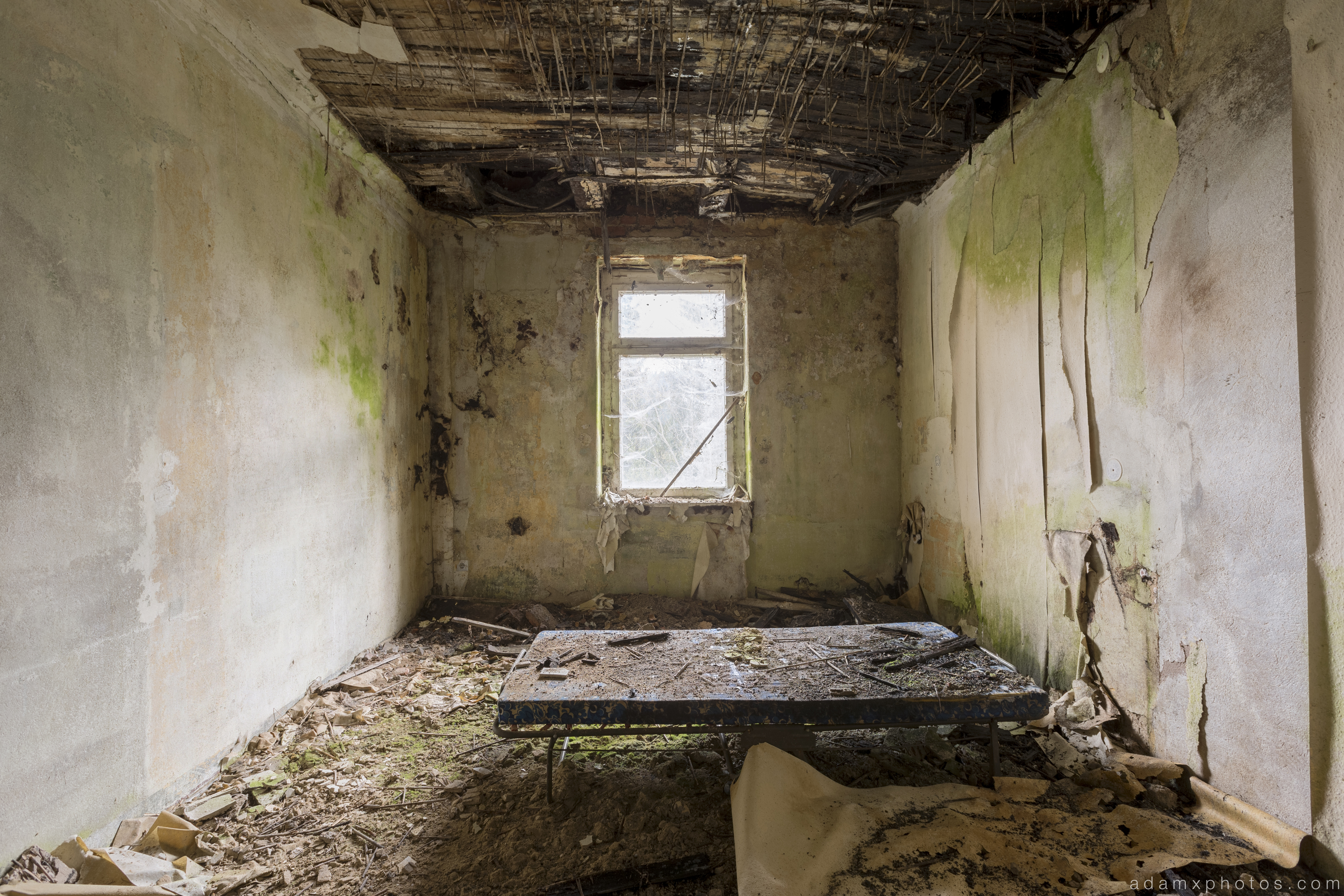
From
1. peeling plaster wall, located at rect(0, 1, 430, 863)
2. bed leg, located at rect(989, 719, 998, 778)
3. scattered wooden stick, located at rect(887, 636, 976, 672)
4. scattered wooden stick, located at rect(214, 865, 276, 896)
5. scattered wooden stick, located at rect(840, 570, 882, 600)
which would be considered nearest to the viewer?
peeling plaster wall, located at rect(0, 1, 430, 863)

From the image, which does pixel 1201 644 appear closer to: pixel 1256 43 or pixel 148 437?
pixel 1256 43

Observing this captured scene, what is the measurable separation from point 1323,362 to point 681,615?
324 centimetres

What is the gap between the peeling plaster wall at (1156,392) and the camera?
176cm

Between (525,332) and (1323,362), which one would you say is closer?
(1323,362)

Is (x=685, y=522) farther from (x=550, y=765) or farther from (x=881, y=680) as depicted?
(x=550, y=765)

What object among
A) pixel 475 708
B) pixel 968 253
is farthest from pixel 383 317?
pixel 968 253

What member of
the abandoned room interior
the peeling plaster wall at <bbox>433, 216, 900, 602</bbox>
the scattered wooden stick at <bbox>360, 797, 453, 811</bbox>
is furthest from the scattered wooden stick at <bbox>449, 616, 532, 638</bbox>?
the scattered wooden stick at <bbox>360, 797, 453, 811</bbox>

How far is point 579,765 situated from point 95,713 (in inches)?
57.5

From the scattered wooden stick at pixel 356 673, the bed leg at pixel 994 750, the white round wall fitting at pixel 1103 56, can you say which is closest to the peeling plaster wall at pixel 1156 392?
the white round wall fitting at pixel 1103 56

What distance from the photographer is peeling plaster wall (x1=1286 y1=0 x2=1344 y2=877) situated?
1599 mm

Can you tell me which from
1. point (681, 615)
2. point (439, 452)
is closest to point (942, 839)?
point (681, 615)

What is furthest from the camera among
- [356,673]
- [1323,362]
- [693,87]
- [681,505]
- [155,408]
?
[681,505]

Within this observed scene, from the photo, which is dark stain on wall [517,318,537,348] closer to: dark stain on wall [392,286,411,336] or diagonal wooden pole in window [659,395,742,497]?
dark stain on wall [392,286,411,336]

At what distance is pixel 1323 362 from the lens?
5.36ft
